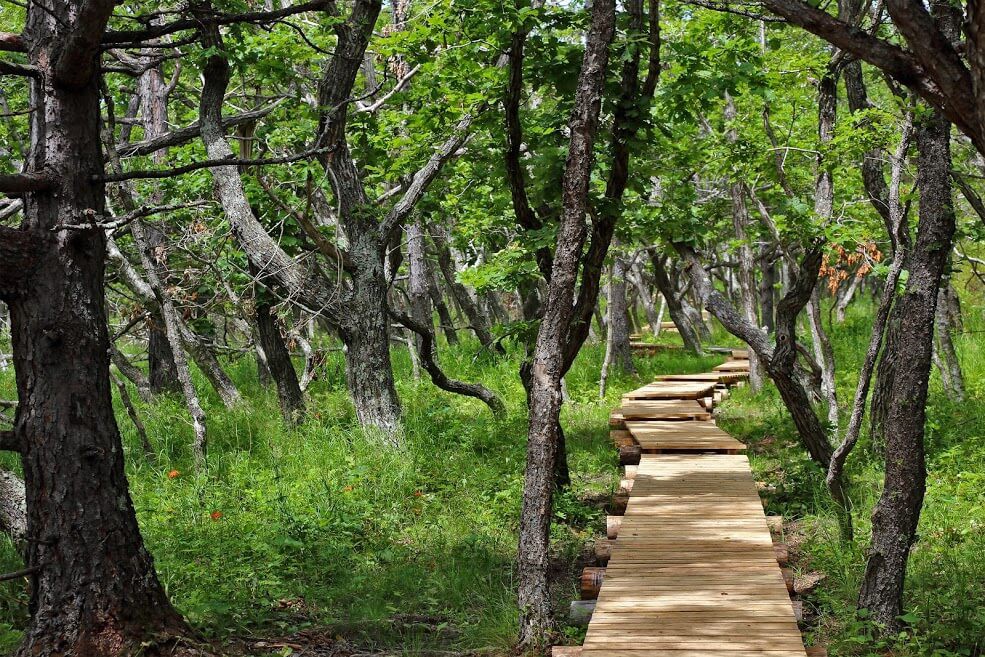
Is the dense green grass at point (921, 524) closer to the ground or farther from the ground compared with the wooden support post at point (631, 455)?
closer to the ground

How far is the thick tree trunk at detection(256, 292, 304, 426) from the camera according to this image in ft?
39.2

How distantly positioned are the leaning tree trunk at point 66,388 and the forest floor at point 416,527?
1.03m

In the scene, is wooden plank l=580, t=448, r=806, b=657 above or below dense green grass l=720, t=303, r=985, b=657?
above

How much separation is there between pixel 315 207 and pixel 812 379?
7.70 m

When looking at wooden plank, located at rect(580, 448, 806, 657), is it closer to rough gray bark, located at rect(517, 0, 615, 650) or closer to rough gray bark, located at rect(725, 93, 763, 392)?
rough gray bark, located at rect(517, 0, 615, 650)

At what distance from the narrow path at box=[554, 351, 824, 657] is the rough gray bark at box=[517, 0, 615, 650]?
480mm

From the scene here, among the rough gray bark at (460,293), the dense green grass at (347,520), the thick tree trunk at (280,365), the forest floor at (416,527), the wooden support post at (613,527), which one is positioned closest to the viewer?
the forest floor at (416,527)

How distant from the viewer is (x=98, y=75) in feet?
17.2

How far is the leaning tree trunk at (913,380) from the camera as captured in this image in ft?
18.5

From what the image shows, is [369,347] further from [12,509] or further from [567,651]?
[567,651]

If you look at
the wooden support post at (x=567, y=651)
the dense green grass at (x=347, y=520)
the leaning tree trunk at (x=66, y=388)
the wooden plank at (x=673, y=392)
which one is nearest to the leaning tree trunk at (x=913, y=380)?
the wooden support post at (x=567, y=651)

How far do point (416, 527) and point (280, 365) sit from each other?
436 centimetres

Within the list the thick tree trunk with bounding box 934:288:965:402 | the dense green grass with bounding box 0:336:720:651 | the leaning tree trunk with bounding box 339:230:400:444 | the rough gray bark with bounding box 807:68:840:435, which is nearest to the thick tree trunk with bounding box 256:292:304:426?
the dense green grass with bounding box 0:336:720:651

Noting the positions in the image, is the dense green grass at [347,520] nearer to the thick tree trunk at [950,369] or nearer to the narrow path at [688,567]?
the narrow path at [688,567]
